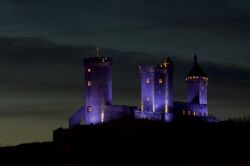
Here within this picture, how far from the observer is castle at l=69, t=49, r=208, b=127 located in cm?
13062

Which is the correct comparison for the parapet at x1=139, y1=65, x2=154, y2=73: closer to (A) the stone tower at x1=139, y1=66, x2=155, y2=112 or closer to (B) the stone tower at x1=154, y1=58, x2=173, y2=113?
(A) the stone tower at x1=139, y1=66, x2=155, y2=112

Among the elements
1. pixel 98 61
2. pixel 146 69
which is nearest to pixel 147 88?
pixel 146 69

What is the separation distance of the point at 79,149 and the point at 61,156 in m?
4.47

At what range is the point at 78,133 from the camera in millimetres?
126938

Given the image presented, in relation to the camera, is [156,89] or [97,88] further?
[156,89]

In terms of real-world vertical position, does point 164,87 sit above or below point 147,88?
above

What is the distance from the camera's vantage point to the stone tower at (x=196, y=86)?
14538 centimetres

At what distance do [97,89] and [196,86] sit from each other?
20.7 metres

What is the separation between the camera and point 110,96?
431 feet

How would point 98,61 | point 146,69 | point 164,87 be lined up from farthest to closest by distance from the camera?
1. point 146,69
2. point 164,87
3. point 98,61

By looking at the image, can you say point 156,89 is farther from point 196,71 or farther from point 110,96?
point 196,71

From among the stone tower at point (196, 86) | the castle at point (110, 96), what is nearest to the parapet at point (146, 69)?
the castle at point (110, 96)

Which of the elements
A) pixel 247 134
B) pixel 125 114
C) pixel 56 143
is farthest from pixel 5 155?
pixel 247 134

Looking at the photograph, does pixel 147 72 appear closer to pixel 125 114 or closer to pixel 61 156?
pixel 125 114
